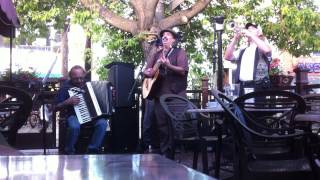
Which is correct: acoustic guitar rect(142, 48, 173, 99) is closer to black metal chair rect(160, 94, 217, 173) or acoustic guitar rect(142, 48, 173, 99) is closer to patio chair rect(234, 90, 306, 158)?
black metal chair rect(160, 94, 217, 173)

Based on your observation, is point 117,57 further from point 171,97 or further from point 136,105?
point 171,97

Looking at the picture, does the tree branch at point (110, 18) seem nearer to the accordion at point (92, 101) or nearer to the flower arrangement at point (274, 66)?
the flower arrangement at point (274, 66)

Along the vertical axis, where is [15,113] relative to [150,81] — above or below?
below

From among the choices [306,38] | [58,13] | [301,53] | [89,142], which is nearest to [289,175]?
[89,142]

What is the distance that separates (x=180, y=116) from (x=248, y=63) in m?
0.86

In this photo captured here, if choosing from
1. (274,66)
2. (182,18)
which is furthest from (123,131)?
(274,66)

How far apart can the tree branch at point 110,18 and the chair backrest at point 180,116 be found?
6.91m

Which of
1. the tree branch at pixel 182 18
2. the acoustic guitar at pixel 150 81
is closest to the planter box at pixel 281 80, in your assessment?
the acoustic guitar at pixel 150 81

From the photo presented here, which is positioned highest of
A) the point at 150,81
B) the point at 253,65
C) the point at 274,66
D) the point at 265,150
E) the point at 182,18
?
the point at 182,18

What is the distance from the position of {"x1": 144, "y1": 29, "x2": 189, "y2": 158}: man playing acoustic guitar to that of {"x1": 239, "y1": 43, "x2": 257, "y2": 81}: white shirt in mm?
960

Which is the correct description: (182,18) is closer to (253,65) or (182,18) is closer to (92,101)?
(92,101)

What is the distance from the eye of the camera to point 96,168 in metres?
1.20

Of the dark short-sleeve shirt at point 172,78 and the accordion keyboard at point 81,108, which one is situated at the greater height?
the dark short-sleeve shirt at point 172,78

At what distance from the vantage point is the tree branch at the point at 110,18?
467 inches
